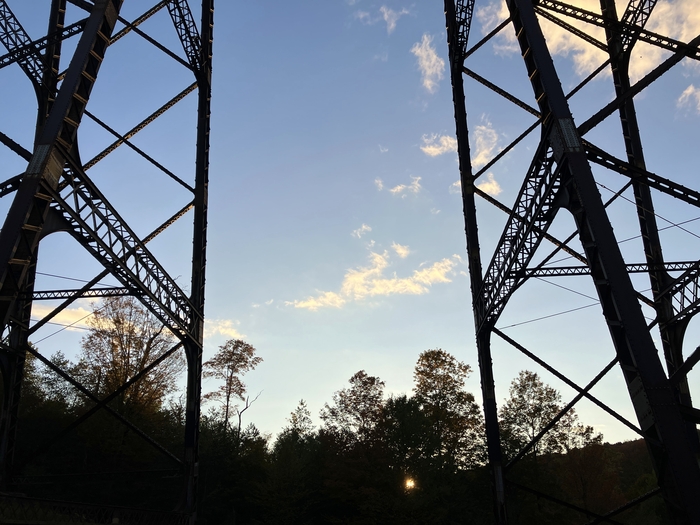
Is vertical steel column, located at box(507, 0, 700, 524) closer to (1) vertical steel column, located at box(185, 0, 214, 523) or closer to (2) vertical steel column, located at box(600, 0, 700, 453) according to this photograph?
(2) vertical steel column, located at box(600, 0, 700, 453)

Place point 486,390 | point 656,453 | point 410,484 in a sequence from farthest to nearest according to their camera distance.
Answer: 1. point 410,484
2. point 486,390
3. point 656,453

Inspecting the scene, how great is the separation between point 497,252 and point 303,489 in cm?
1601

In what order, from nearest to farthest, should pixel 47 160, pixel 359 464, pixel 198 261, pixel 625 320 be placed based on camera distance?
pixel 625 320 < pixel 47 160 < pixel 198 261 < pixel 359 464

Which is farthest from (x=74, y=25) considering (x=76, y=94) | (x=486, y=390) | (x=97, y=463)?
(x=97, y=463)

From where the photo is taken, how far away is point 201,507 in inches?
931

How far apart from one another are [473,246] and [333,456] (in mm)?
13358

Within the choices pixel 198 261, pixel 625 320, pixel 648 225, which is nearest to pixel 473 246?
pixel 648 225

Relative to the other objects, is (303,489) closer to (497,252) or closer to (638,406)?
(497,252)

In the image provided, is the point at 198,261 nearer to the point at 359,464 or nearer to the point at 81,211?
the point at 81,211

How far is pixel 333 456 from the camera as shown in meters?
22.6

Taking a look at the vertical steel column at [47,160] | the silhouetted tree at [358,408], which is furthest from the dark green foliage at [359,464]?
the vertical steel column at [47,160]

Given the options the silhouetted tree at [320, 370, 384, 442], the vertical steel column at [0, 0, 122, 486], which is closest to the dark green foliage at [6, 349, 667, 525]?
the silhouetted tree at [320, 370, 384, 442]

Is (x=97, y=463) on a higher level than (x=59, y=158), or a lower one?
lower

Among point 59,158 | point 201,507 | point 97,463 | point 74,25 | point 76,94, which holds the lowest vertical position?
point 201,507
